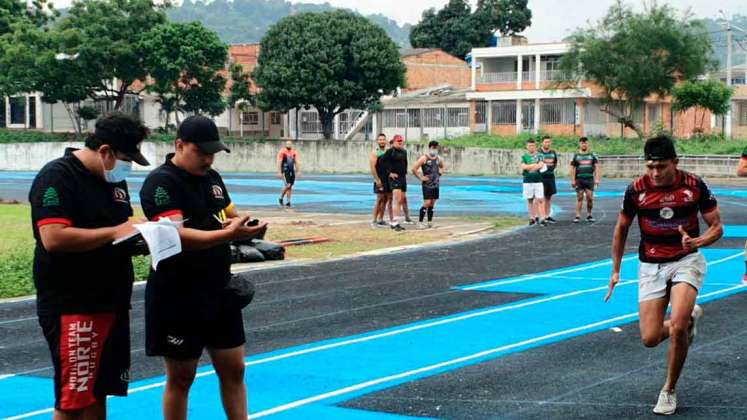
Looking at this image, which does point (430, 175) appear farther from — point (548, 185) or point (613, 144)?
point (613, 144)

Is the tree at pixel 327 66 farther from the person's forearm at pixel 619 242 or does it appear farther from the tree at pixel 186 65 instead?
the person's forearm at pixel 619 242

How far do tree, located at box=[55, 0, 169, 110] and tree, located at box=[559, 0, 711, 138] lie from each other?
2480cm

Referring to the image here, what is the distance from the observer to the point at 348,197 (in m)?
Result: 36.7

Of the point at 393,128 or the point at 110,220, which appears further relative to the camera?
the point at 393,128

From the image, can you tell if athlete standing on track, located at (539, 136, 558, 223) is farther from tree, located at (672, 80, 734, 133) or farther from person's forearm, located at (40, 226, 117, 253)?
tree, located at (672, 80, 734, 133)

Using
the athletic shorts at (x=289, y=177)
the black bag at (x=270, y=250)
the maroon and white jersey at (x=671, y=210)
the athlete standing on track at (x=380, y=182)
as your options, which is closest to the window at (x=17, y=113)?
the athletic shorts at (x=289, y=177)

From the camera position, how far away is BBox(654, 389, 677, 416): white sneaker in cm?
773

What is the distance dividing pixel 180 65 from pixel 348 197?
28.8 m

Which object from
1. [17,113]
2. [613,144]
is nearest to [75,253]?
[613,144]

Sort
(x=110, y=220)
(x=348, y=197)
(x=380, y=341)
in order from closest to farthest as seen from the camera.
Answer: (x=110, y=220) → (x=380, y=341) → (x=348, y=197)

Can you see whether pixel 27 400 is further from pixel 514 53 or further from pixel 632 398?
pixel 514 53

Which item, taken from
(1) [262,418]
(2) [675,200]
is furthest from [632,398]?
(1) [262,418]

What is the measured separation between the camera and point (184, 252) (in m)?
6.01

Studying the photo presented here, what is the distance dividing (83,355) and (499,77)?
6420 centimetres
